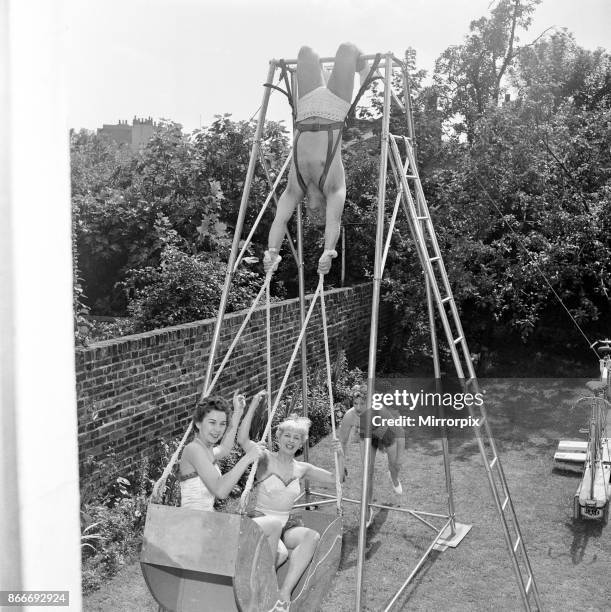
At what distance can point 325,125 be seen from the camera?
2963mm

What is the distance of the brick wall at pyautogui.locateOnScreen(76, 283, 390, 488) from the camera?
3896 millimetres

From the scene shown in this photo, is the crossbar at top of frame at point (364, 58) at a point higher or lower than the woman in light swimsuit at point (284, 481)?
higher

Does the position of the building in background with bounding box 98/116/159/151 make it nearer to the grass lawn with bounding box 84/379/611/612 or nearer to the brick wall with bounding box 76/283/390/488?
the brick wall with bounding box 76/283/390/488

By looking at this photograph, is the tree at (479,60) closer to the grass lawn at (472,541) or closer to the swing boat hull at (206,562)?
the grass lawn at (472,541)

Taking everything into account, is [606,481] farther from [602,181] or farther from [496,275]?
[602,181]

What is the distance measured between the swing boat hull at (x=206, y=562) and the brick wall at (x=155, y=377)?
1.49 metres

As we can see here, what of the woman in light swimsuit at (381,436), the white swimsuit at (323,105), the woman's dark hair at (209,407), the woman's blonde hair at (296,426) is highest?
the white swimsuit at (323,105)

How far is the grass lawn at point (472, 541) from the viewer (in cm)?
347

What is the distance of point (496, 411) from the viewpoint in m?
6.64

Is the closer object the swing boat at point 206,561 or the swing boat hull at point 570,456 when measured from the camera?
the swing boat at point 206,561

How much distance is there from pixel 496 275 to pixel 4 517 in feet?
21.8

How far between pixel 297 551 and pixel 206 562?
686mm

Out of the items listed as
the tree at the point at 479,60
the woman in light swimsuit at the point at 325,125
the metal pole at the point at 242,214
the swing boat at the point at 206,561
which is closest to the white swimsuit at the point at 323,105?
the woman in light swimsuit at the point at 325,125

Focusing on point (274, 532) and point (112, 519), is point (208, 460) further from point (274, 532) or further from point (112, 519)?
point (112, 519)
